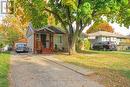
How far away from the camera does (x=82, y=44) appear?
168ft

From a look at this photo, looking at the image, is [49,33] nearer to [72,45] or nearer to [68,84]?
[72,45]

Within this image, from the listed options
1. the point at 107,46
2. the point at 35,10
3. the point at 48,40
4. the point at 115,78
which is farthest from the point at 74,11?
the point at 107,46

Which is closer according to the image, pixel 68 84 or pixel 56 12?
pixel 68 84

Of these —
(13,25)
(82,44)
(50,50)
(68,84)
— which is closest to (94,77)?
(68,84)

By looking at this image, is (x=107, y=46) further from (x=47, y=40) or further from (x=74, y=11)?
(x=74, y=11)

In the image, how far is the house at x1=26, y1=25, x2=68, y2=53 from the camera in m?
42.9

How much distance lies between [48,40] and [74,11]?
38.0ft

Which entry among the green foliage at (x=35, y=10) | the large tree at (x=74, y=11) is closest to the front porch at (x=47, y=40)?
the large tree at (x=74, y=11)

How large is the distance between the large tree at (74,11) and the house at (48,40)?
510 cm

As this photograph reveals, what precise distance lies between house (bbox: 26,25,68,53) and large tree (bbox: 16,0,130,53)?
510 cm

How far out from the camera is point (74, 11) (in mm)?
33938

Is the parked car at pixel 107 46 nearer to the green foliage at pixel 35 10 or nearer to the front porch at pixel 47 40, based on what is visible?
the front porch at pixel 47 40

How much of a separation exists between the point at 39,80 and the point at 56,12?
2259 cm

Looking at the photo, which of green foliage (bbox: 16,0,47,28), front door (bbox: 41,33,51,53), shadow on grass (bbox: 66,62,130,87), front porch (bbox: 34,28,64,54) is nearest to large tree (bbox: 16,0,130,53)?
green foliage (bbox: 16,0,47,28)
